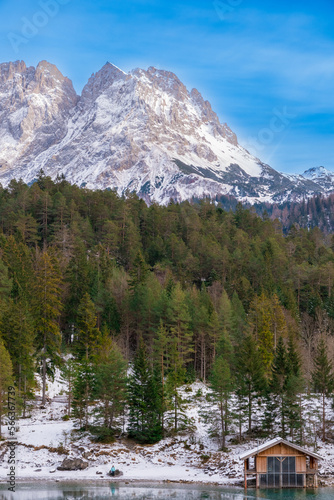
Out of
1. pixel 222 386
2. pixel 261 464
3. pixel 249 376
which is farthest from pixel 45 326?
pixel 261 464

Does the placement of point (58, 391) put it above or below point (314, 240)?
below

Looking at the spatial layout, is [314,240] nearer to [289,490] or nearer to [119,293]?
[119,293]

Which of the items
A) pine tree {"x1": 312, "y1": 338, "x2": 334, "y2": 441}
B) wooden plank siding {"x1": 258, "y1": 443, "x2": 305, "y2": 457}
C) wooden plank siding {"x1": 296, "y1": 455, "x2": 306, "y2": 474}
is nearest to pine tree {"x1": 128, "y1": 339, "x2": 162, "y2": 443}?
wooden plank siding {"x1": 258, "y1": 443, "x2": 305, "y2": 457}

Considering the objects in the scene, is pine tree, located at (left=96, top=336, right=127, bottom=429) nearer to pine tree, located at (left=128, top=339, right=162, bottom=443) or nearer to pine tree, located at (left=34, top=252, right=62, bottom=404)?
pine tree, located at (left=128, top=339, right=162, bottom=443)

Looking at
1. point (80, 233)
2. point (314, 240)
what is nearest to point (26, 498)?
point (80, 233)

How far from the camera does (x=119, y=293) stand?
79.8 m

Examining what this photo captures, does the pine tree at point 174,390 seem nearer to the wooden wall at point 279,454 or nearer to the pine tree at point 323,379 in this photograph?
the wooden wall at point 279,454

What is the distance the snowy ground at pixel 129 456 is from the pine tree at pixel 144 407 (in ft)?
3.39

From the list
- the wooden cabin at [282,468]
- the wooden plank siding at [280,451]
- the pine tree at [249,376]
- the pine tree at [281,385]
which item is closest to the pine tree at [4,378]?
the pine tree at [249,376]

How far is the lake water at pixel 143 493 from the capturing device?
4294cm

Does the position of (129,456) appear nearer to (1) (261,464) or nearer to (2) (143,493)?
(2) (143,493)

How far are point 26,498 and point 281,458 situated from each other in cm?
2024

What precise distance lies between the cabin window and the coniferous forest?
425 centimetres

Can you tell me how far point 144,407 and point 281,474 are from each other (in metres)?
13.6
